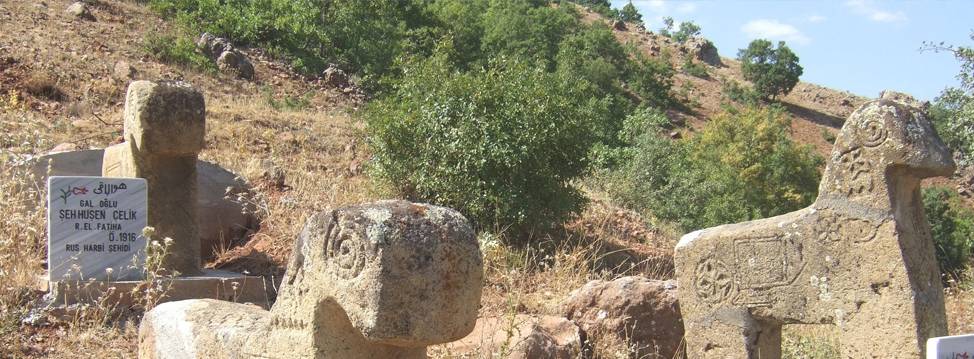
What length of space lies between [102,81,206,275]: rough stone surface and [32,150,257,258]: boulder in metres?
1.35

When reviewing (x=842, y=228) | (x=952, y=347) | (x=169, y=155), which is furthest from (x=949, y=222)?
(x=952, y=347)

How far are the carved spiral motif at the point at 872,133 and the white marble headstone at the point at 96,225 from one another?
465cm

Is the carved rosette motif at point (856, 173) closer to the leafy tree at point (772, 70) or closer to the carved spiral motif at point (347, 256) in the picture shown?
the carved spiral motif at point (347, 256)

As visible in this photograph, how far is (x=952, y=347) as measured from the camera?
3.20 meters

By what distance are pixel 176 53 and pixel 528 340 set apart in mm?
14599

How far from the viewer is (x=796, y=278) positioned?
17.1ft

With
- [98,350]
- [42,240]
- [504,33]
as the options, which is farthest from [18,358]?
[504,33]

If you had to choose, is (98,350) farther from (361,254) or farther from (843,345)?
(843,345)

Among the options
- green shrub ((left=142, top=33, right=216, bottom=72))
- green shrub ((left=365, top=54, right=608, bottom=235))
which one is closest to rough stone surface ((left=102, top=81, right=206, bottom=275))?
green shrub ((left=365, top=54, right=608, bottom=235))

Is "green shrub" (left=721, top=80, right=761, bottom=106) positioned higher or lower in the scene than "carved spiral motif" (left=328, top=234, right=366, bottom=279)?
higher

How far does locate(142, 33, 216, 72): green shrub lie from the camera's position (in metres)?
17.9

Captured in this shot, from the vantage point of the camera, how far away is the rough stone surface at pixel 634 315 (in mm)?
5984

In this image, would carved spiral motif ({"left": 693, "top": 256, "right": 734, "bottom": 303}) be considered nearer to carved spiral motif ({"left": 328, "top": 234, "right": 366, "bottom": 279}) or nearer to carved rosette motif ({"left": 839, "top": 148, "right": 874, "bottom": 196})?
carved rosette motif ({"left": 839, "top": 148, "right": 874, "bottom": 196})

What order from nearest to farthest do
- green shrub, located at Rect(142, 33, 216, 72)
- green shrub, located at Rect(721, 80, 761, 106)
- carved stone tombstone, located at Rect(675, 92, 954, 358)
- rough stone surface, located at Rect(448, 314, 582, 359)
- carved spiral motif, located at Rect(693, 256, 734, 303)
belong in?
carved stone tombstone, located at Rect(675, 92, 954, 358) < rough stone surface, located at Rect(448, 314, 582, 359) < carved spiral motif, located at Rect(693, 256, 734, 303) < green shrub, located at Rect(142, 33, 216, 72) < green shrub, located at Rect(721, 80, 761, 106)
